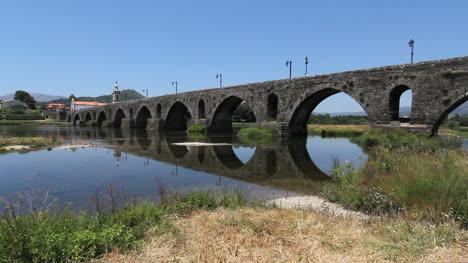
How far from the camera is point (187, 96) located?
43062 mm

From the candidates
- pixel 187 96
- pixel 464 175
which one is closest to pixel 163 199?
pixel 464 175

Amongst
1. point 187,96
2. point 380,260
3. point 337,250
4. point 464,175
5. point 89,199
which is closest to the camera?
point 380,260

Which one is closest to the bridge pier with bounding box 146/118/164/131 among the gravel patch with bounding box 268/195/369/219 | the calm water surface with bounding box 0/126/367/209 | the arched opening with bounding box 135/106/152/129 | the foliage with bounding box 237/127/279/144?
the arched opening with bounding box 135/106/152/129

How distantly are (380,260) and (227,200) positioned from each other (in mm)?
3510

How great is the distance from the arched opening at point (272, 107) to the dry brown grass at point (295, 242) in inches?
999

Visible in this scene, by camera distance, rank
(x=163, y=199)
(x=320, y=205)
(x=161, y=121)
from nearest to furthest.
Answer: (x=163, y=199) → (x=320, y=205) → (x=161, y=121)

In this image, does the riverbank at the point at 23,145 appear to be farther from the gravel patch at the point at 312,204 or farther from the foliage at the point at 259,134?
the gravel patch at the point at 312,204

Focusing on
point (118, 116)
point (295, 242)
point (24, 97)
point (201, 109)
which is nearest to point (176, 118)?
point (201, 109)

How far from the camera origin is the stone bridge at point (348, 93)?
685 inches

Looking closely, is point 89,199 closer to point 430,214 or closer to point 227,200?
point 227,200

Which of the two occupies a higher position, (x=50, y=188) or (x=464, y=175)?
(x=464, y=175)

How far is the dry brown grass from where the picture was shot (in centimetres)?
378

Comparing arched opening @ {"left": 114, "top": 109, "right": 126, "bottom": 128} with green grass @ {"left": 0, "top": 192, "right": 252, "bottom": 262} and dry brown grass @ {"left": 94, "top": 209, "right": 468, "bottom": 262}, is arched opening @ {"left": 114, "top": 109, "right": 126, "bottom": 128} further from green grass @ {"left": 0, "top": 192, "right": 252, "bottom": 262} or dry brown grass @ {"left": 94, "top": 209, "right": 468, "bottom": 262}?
dry brown grass @ {"left": 94, "top": 209, "right": 468, "bottom": 262}

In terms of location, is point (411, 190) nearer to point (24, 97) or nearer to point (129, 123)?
point (129, 123)
